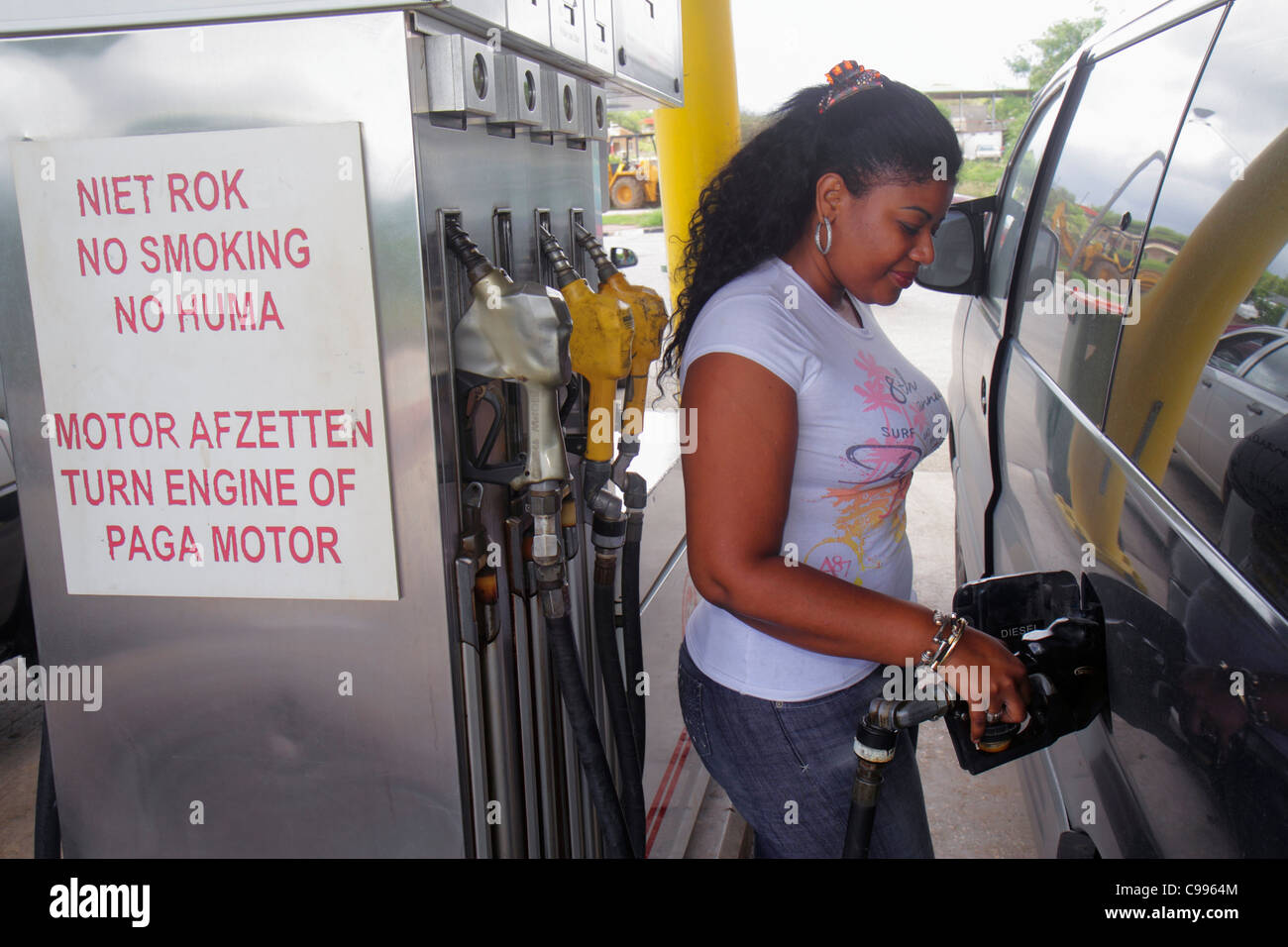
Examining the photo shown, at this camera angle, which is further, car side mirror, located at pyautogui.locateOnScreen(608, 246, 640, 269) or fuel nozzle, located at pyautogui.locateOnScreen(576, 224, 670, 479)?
car side mirror, located at pyautogui.locateOnScreen(608, 246, 640, 269)

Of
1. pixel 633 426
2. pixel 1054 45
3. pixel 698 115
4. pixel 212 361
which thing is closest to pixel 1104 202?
pixel 633 426

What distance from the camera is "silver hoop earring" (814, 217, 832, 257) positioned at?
167 cm

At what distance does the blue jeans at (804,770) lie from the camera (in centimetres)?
169

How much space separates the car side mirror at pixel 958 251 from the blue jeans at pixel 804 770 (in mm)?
1582

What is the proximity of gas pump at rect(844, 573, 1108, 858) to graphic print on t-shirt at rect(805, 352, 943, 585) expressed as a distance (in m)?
0.17

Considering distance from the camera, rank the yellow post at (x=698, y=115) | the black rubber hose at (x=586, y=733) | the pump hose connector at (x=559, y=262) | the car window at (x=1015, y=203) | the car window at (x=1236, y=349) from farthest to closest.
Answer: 1. the yellow post at (x=698, y=115)
2. the car window at (x=1015, y=203)
3. the pump hose connector at (x=559, y=262)
4. the black rubber hose at (x=586, y=733)
5. the car window at (x=1236, y=349)

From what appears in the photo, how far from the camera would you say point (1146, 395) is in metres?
1.58

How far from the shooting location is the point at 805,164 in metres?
1.67

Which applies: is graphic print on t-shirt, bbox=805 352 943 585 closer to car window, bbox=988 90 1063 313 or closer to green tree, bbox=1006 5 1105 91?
car window, bbox=988 90 1063 313

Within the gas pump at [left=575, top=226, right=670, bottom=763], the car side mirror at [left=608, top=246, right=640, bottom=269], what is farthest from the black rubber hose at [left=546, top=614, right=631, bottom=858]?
the car side mirror at [left=608, top=246, right=640, bottom=269]

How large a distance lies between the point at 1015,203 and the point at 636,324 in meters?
1.80
